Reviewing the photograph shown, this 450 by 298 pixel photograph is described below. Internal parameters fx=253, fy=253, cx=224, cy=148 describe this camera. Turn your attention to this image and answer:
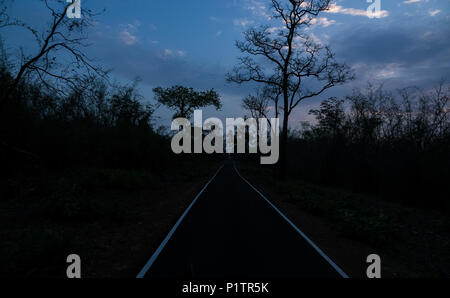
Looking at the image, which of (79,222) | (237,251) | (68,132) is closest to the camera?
(237,251)

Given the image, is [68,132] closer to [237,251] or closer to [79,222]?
[79,222]

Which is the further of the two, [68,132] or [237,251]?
[68,132]

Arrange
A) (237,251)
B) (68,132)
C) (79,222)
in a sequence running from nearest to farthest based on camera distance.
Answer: (237,251), (79,222), (68,132)

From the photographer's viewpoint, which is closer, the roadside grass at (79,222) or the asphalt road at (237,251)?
the asphalt road at (237,251)

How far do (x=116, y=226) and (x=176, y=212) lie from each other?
2653 millimetres

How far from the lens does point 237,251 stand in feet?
19.4

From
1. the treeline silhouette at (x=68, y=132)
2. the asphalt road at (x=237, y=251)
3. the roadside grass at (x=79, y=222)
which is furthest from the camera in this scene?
the treeline silhouette at (x=68, y=132)

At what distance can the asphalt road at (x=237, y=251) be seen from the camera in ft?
15.8

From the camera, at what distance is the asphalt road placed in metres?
4.82

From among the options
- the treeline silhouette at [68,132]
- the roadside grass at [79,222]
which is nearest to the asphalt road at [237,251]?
the roadside grass at [79,222]

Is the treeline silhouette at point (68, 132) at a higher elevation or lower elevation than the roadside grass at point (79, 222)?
higher

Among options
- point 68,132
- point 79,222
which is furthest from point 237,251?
point 68,132

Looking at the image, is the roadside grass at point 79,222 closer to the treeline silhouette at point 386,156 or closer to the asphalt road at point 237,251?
the asphalt road at point 237,251
